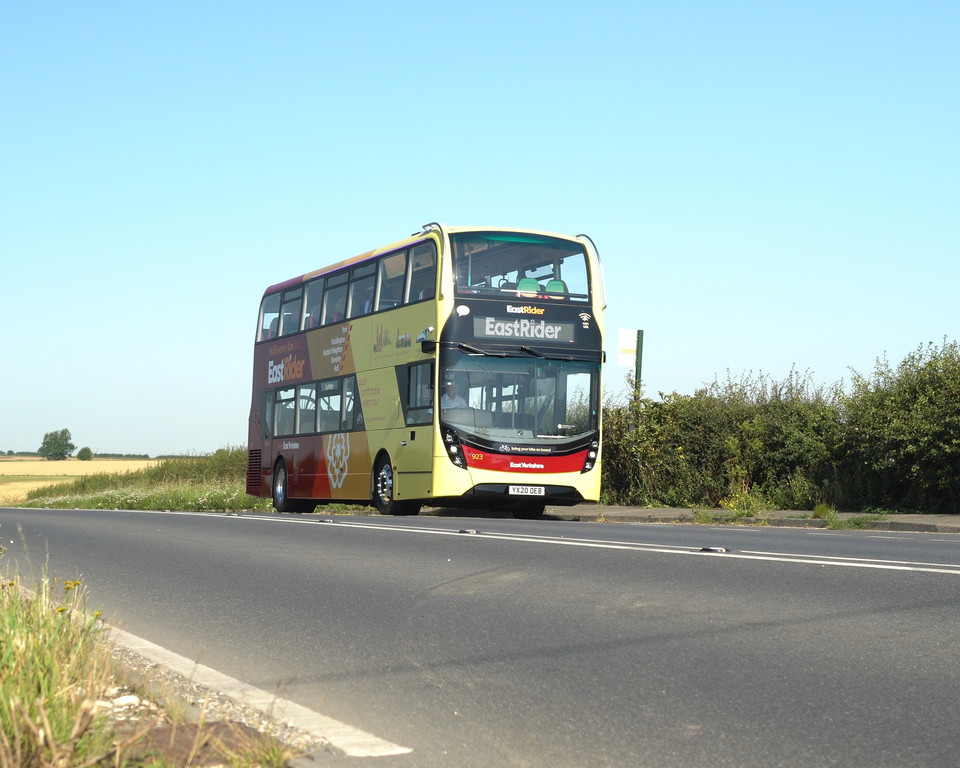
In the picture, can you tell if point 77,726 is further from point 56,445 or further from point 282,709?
point 56,445

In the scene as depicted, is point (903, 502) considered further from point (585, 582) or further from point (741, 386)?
point (585, 582)

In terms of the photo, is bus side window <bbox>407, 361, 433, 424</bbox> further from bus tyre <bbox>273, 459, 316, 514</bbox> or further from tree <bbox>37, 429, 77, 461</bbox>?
tree <bbox>37, 429, 77, 461</bbox>

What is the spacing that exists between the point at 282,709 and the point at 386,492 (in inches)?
679

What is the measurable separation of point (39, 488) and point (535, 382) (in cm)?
4648

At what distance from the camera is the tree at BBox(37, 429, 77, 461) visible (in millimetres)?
166000

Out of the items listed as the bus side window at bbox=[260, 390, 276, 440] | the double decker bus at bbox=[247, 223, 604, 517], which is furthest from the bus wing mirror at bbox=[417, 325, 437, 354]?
the bus side window at bbox=[260, 390, 276, 440]

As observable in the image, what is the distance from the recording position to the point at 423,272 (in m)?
21.4

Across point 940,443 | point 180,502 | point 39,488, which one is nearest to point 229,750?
point 940,443

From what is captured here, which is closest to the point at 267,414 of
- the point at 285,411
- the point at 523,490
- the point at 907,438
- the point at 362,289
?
the point at 285,411

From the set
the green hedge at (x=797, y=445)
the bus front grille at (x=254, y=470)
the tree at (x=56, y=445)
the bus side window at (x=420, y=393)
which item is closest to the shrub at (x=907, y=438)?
the green hedge at (x=797, y=445)

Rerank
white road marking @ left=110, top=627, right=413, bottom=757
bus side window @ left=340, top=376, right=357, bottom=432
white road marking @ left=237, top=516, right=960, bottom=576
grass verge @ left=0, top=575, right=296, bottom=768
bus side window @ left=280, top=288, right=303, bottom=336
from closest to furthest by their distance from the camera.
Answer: grass verge @ left=0, top=575, right=296, bottom=768, white road marking @ left=110, top=627, right=413, bottom=757, white road marking @ left=237, top=516, right=960, bottom=576, bus side window @ left=340, top=376, right=357, bottom=432, bus side window @ left=280, top=288, right=303, bottom=336

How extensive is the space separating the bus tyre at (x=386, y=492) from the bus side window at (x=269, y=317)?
20.5 ft

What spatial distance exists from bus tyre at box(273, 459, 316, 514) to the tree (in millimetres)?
145261

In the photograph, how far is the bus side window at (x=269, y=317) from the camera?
28.2 meters
